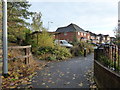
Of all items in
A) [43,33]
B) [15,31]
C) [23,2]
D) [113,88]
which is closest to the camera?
[113,88]

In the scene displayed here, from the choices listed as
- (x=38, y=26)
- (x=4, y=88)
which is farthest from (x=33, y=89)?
(x=38, y=26)

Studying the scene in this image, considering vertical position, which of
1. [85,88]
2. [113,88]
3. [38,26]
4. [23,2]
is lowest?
[85,88]

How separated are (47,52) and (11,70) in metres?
4.88

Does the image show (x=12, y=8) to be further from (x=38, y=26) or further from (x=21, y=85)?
(x=21, y=85)

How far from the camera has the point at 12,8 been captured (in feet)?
26.5

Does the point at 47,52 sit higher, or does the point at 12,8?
the point at 12,8

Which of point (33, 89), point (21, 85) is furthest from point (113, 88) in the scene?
point (21, 85)

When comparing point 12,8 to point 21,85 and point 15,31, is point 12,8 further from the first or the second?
point 21,85

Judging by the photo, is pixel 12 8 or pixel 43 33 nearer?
pixel 12 8

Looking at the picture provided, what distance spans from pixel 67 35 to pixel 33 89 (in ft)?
116

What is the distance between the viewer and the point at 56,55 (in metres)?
9.32

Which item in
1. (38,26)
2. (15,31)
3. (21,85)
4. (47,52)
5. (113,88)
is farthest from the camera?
(38,26)

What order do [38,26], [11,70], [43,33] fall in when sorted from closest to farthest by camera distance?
[11,70] < [43,33] < [38,26]

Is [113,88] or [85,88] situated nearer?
[113,88]
